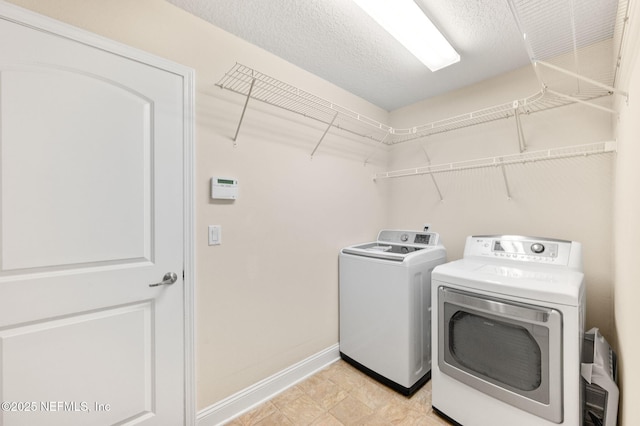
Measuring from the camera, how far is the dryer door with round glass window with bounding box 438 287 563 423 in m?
1.22

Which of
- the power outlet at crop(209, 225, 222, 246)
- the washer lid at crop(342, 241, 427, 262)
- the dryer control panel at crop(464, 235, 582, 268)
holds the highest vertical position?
the power outlet at crop(209, 225, 222, 246)

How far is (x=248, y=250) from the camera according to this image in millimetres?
1733

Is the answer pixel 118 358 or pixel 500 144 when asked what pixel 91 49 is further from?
pixel 500 144

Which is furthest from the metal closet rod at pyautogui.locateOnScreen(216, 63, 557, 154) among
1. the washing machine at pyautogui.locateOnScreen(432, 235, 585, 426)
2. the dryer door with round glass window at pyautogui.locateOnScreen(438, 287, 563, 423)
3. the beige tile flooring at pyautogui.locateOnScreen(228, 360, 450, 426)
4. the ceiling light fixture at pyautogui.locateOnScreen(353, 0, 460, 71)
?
the beige tile flooring at pyautogui.locateOnScreen(228, 360, 450, 426)

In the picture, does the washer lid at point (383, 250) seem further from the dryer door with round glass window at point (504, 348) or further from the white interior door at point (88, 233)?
the white interior door at point (88, 233)

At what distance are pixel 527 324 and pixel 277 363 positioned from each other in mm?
1549

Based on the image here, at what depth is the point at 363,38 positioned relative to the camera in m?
1.67

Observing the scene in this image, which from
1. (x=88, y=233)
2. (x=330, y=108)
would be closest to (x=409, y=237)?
(x=330, y=108)

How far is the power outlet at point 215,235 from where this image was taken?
1.57 m

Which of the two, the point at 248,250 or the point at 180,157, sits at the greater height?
the point at 180,157

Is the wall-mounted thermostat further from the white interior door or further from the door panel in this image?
the door panel

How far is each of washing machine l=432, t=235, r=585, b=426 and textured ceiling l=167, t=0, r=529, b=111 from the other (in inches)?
51.6

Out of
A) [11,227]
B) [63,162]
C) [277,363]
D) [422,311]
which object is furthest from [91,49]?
[422,311]

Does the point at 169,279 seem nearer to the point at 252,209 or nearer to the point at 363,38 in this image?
the point at 252,209
